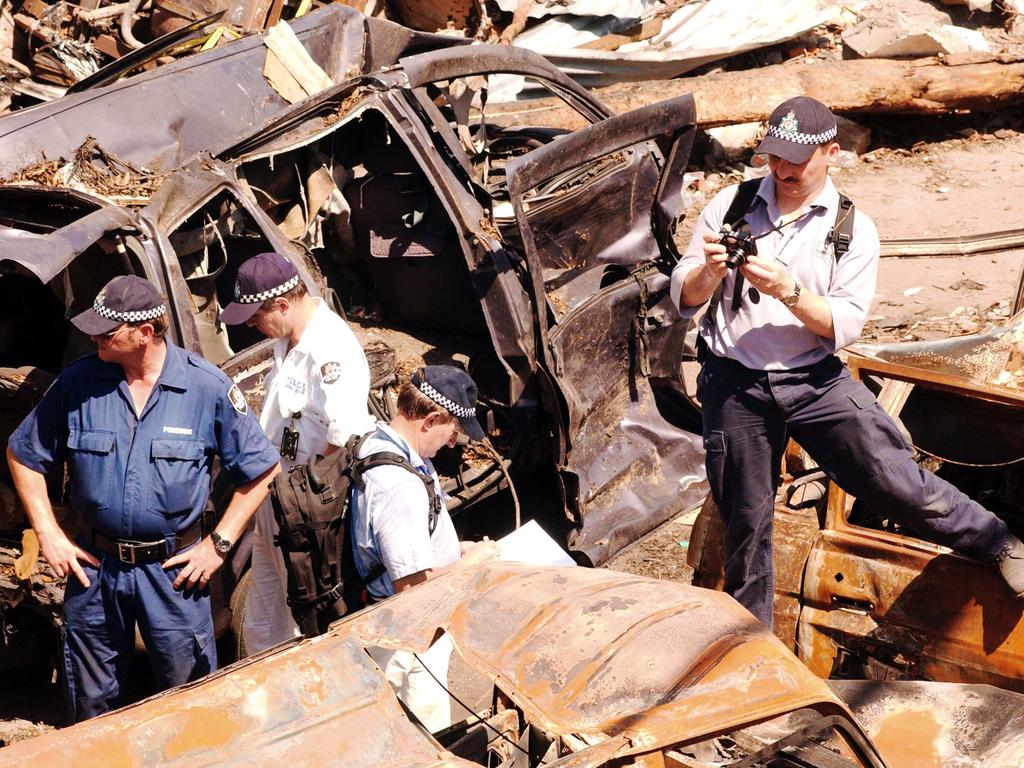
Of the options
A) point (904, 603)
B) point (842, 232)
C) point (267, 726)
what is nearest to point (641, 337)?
point (842, 232)

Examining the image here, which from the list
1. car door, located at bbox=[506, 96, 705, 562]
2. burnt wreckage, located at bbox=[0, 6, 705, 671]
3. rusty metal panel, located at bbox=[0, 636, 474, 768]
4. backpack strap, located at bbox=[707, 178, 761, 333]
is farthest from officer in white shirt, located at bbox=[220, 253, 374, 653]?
rusty metal panel, located at bbox=[0, 636, 474, 768]

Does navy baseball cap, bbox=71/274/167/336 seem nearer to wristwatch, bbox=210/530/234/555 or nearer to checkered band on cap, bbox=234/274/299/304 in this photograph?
checkered band on cap, bbox=234/274/299/304

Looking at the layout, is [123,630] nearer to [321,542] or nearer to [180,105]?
[321,542]

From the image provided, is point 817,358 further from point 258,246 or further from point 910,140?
point 910,140

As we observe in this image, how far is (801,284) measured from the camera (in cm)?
402

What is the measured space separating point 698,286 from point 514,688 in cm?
173

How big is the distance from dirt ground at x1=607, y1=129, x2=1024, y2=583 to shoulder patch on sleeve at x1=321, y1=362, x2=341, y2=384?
1.91 m

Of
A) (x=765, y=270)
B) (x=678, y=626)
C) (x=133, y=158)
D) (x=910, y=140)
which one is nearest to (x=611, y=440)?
(x=765, y=270)

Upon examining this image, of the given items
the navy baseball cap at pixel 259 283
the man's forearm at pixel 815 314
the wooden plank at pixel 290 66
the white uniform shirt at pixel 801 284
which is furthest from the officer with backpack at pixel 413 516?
the wooden plank at pixel 290 66

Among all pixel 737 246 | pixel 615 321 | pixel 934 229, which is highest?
pixel 737 246

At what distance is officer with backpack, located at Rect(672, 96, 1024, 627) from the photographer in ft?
12.7

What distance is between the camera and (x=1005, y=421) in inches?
182

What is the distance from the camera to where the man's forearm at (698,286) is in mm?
3930

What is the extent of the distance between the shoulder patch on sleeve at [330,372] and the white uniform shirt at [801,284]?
119 cm
